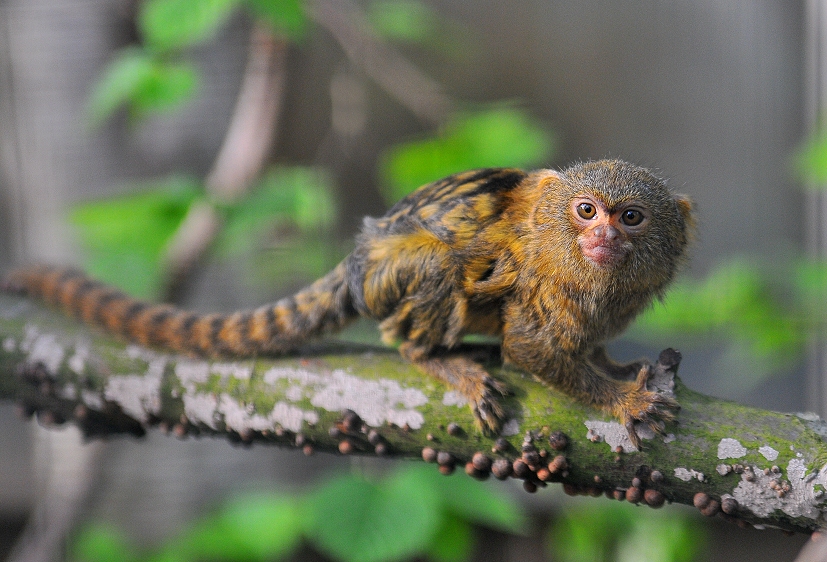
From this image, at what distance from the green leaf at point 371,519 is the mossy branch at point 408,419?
0.38 meters

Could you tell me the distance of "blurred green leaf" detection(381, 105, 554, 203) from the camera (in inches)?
100

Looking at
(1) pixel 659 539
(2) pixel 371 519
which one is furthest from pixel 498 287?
(1) pixel 659 539

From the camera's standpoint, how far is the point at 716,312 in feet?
10.0

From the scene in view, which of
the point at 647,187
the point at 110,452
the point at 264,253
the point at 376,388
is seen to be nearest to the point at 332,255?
the point at 264,253

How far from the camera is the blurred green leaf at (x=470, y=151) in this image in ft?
8.37

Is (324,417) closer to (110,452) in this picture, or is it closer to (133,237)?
(133,237)

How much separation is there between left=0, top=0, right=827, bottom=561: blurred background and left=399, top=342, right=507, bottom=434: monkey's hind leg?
59cm

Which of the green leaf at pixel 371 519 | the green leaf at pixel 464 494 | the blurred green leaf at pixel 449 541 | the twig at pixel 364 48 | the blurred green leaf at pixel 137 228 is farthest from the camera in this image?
the twig at pixel 364 48

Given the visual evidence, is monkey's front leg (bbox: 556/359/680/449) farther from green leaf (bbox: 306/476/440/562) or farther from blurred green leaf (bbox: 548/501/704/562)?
blurred green leaf (bbox: 548/501/704/562)

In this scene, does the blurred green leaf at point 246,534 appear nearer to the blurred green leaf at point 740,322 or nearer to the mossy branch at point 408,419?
the mossy branch at point 408,419

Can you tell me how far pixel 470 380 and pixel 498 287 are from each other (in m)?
0.29

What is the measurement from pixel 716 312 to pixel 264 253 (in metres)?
2.07

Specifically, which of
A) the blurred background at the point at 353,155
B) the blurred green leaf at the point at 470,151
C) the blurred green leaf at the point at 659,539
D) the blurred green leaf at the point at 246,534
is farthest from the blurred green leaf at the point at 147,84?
the blurred green leaf at the point at 659,539

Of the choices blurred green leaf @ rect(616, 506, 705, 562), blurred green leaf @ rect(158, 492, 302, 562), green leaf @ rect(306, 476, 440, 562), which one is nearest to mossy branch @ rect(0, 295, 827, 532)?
green leaf @ rect(306, 476, 440, 562)
